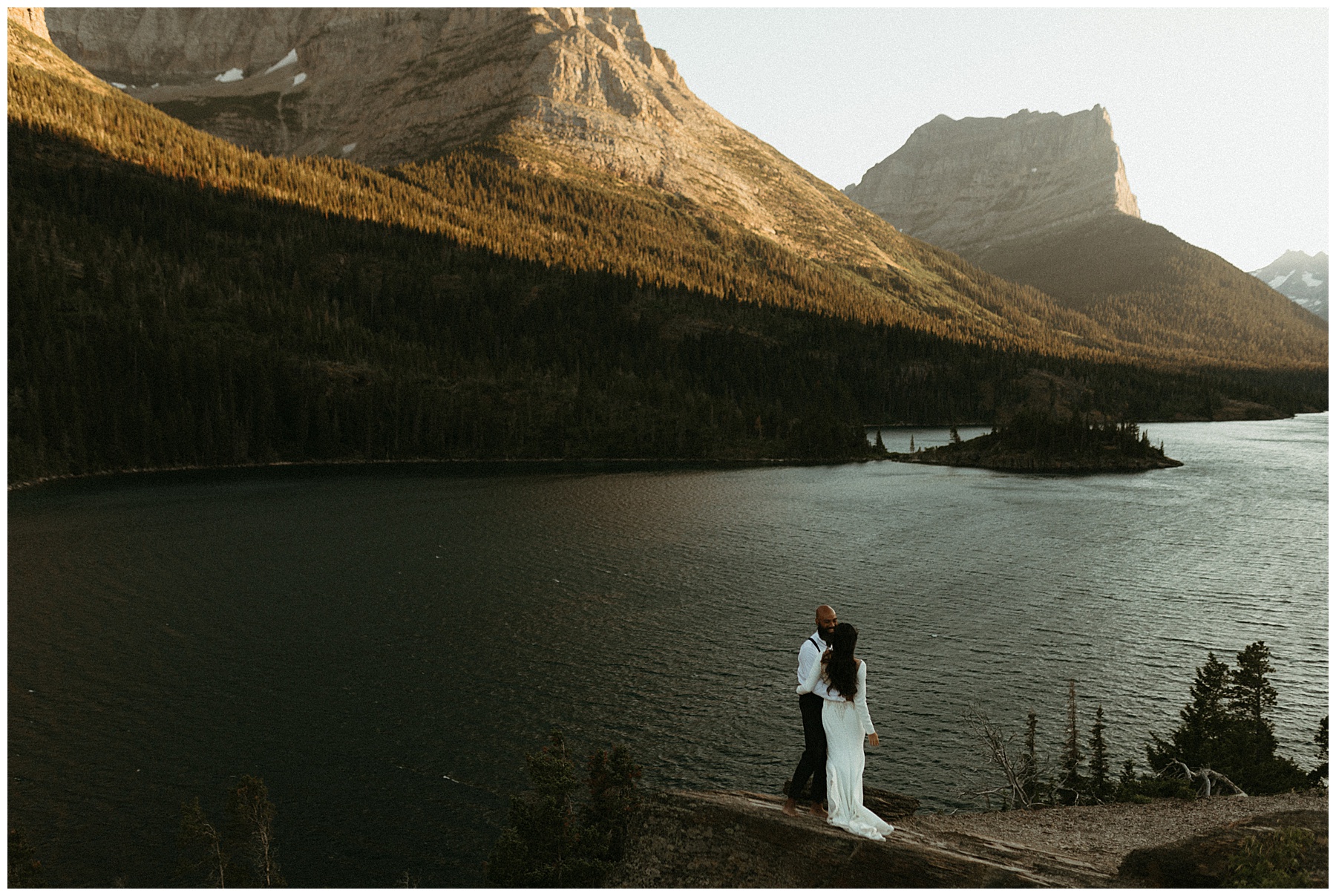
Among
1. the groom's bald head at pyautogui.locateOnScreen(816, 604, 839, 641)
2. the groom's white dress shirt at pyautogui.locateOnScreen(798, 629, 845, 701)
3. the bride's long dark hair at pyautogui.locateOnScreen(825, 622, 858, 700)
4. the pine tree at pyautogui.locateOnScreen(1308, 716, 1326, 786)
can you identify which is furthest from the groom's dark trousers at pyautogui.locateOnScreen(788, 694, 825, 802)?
the pine tree at pyautogui.locateOnScreen(1308, 716, 1326, 786)

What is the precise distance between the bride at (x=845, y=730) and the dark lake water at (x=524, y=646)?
16102mm

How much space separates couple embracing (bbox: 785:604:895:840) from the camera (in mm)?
17734

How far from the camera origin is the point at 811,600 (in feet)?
208

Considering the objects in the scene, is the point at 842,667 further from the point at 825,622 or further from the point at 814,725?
the point at 814,725

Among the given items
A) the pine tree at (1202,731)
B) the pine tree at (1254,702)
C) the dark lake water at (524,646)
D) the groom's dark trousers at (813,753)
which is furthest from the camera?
the dark lake water at (524,646)

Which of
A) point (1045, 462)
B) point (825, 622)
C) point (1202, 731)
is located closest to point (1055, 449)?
point (1045, 462)

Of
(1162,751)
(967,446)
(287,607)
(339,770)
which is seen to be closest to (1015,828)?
(1162,751)

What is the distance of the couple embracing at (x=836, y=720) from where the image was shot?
17.7 meters

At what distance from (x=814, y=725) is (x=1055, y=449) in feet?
563

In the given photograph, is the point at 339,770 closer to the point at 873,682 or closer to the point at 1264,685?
the point at 873,682

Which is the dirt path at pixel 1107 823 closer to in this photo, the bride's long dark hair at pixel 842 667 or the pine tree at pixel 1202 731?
the pine tree at pixel 1202 731

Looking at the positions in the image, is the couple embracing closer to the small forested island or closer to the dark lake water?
the dark lake water

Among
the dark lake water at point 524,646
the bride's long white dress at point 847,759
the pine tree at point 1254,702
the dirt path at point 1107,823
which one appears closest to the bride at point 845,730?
A: the bride's long white dress at point 847,759

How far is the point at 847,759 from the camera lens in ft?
60.4
